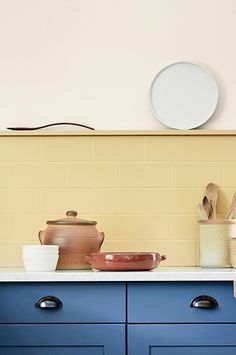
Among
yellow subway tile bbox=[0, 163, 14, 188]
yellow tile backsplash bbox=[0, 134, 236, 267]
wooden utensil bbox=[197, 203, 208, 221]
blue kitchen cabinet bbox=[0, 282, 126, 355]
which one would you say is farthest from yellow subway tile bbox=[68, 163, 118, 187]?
blue kitchen cabinet bbox=[0, 282, 126, 355]

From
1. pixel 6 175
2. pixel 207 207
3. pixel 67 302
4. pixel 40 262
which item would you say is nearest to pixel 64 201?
pixel 6 175

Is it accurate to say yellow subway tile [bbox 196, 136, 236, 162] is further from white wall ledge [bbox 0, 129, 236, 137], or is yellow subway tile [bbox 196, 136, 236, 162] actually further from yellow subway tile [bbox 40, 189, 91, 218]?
yellow subway tile [bbox 40, 189, 91, 218]

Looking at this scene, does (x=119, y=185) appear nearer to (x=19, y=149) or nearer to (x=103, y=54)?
(x=19, y=149)

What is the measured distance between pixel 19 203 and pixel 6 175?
0.48 ft

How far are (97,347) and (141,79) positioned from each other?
A: 1363 millimetres

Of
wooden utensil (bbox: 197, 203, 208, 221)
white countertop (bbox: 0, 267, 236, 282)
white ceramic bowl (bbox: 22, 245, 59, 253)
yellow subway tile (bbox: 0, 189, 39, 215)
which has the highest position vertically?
yellow subway tile (bbox: 0, 189, 39, 215)

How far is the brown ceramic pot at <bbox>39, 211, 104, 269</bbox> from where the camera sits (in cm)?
335

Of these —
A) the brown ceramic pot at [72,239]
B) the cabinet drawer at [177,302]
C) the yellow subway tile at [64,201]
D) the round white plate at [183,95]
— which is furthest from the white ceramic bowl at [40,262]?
the round white plate at [183,95]

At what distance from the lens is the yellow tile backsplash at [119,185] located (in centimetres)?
366

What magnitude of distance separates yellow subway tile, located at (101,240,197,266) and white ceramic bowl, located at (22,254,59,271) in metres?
0.49

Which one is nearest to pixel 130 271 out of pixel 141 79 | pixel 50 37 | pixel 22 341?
pixel 22 341

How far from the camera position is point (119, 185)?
3.69 meters

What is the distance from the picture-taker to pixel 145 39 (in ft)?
12.4

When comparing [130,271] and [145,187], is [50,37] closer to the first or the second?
[145,187]
